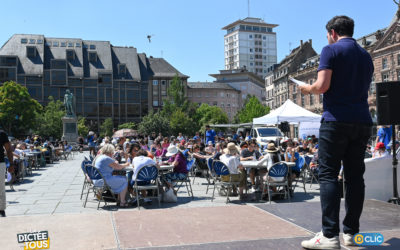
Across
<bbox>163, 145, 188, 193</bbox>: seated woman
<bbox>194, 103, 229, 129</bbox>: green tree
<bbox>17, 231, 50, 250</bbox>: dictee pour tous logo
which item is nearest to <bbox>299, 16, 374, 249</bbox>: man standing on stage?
<bbox>17, 231, 50, 250</bbox>: dictee pour tous logo

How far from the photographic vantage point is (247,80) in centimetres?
11238

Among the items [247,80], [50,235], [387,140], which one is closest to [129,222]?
[50,235]

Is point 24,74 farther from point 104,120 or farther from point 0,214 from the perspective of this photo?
point 0,214

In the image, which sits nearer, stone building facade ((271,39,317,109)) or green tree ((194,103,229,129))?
stone building facade ((271,39,317,109))

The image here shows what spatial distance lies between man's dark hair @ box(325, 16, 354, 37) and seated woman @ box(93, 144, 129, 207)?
5.62 metres

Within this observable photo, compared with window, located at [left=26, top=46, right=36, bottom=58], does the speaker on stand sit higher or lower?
lower

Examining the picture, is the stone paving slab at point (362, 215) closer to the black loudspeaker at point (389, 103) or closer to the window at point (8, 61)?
the black loudspeaker at point (389, 103)

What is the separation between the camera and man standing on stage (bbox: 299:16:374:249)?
11.0 ft

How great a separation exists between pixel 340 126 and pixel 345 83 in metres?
0.38

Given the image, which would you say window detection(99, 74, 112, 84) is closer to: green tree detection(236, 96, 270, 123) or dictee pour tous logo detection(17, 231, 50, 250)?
green tree detection(236, 96, 270, 123)

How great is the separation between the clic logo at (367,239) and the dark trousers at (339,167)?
57 millimetres

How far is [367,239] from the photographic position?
352 centimetres

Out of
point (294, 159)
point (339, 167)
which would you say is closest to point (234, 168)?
point (294, 159)

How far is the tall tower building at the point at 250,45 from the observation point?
427 ft
